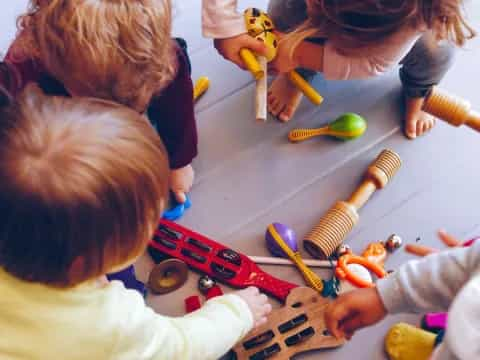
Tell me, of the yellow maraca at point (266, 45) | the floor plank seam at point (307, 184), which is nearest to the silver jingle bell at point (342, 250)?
the floor plank seam at point (307, 184)

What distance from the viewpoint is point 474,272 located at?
0.62 m

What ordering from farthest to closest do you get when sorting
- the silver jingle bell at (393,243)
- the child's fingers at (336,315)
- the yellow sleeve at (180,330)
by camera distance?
the silver jingle bell at (393,243) → the child's fingers at (336,315) → the yellow sleeve at (180,330)

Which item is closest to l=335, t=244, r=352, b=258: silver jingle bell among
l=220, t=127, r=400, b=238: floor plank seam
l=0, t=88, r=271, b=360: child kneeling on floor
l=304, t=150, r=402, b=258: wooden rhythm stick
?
l=304, t=150, r=402, b=258: wooden rhythm stick

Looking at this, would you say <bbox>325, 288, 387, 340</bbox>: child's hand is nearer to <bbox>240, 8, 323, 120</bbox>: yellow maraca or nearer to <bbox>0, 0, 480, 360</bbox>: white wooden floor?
<bbox>0, 0, 480, 360</bbox>: white wooden floor

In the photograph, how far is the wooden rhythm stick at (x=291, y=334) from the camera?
0.83 m

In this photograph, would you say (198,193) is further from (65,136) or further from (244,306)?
(65,136)

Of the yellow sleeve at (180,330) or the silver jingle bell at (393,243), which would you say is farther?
the silver jingle bell at (393,243)

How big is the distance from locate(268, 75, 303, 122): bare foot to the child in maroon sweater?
295mm

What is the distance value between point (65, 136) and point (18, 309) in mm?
197

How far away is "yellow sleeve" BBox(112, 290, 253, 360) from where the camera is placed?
0.62m

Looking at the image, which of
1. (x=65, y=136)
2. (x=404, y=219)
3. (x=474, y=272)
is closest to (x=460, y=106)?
(x=404, y=219)

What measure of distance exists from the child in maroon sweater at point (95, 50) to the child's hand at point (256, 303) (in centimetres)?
32

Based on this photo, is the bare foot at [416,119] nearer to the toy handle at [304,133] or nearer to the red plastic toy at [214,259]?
the toy handle at [304,133]

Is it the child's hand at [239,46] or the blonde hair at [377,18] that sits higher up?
the blonde hair at [377,18]
